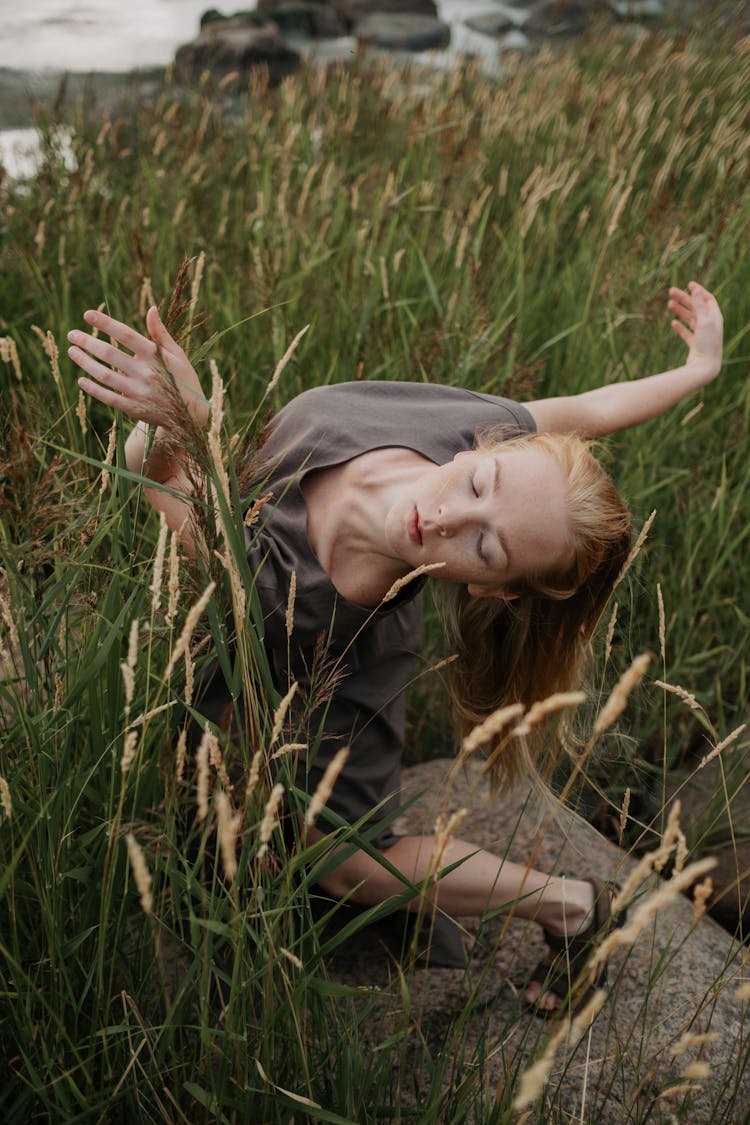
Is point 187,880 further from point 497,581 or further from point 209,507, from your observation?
point 497,581

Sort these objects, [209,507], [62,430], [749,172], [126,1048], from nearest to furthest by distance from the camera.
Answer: [209,507], [126,1048], [62,430], [749,172]

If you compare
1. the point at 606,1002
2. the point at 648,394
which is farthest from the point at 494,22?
the point at 606,1002

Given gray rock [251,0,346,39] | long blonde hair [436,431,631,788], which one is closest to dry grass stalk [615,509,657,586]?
long blonde hair [436,431,631,788]

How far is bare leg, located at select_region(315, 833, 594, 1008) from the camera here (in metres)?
1.65

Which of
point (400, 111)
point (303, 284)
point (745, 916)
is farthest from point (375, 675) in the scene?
point (400, 111)

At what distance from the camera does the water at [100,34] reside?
9172 mm

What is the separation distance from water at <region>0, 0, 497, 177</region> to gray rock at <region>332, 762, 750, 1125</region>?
25.9ft

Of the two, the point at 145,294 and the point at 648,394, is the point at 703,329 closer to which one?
the point at 648,394

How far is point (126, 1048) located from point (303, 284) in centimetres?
186

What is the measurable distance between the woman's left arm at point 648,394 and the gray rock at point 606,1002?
0.70 metres

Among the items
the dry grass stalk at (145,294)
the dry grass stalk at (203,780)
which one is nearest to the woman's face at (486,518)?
the dry grass stalk at (145,294)

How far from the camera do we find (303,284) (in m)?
2.52

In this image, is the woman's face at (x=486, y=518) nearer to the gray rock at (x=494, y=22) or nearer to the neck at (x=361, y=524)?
the neck at (x=361, y=524)

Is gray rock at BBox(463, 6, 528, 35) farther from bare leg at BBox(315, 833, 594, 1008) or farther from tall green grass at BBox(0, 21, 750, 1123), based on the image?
bare leg at BBox(315, 833, 594, 1008)
